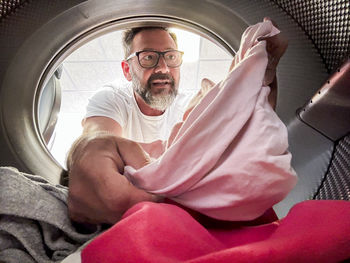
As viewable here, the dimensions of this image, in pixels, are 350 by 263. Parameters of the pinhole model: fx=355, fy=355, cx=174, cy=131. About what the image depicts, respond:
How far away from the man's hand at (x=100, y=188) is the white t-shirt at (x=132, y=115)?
0.63 meters

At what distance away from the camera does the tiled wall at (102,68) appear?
7.20 feet

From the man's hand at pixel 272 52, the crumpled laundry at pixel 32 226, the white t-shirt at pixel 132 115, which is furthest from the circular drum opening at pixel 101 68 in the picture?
the crumpled laundry at pixel 32 226

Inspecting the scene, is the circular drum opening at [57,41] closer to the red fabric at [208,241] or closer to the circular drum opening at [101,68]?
the red fabric at [208,241]

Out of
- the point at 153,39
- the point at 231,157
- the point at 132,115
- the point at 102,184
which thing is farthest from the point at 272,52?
the point at 132,115

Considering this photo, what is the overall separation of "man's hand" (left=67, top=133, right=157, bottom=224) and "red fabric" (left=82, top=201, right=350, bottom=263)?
0.13m

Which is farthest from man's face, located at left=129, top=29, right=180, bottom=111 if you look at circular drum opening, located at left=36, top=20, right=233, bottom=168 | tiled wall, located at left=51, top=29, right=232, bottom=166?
tiled wall, located at left=51, top=29, right=232, bottom=166

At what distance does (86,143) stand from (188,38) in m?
1.61

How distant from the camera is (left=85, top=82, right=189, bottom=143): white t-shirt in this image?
1.25 m

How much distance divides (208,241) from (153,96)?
97 centimetres

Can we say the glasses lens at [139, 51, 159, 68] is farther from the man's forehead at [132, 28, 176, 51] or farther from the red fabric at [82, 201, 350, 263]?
the red fabric at [82, 201, 350, 263]

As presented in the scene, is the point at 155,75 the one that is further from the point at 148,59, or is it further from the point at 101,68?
the point at 101,68

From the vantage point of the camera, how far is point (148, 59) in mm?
1271

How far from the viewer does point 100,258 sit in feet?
1.14

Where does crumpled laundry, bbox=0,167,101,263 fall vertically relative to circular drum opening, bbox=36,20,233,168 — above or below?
below
